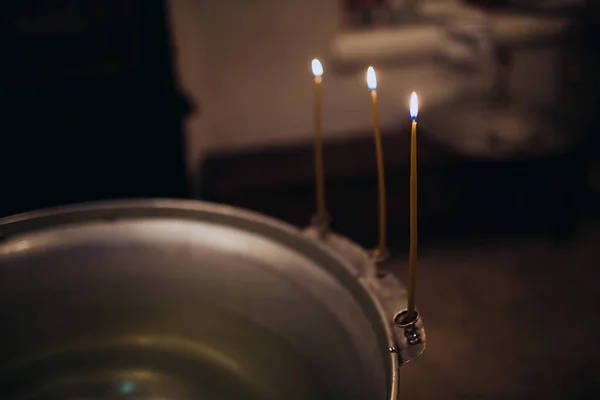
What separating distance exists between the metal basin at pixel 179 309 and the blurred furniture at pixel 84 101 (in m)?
0.86

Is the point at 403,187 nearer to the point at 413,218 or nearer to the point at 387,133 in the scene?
the point at 387,133

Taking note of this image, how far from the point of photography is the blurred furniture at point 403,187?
194 centimetres

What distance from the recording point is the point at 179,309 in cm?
71

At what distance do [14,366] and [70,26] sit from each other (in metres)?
1.08

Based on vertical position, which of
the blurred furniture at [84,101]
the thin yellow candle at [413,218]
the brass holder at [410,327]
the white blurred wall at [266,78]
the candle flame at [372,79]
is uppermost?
the white blurred wall at [266,78]

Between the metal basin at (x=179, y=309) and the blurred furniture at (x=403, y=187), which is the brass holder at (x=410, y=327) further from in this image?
the blurred furniture at (x=403, y=187)

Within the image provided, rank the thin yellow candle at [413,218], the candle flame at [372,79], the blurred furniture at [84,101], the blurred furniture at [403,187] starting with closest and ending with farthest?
1. the thin yellow candle at [413,218]
2. the candle flame at [372,79]
3. the blurred furniture at [84,101]
4. the blurred furniture at [403,187]

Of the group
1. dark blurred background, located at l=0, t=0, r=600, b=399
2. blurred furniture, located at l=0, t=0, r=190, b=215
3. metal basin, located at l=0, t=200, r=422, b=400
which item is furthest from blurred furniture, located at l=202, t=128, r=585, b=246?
metal basin, located at l=0, t=200, r=422, b=400

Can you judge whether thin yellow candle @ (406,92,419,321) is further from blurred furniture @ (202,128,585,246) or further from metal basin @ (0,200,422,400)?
blurred furniture @ (202,128,585,246)

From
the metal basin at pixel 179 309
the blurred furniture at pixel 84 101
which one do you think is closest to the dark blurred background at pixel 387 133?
the blurred furniture at pixel 84 101

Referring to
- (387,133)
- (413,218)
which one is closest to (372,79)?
(413,218)

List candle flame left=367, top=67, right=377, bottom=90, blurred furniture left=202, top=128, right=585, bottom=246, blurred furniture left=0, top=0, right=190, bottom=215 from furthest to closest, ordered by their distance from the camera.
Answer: blurred furniture left=202, top=128, right=585, bottom=246
blurred furniture left=0, top=0, right=190, bottom=215
candle flame left=367, top=67, right=377, bottom=90

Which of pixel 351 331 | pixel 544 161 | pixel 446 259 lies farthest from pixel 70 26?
pixel 544 161

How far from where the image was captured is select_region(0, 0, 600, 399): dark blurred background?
5.13 ft
